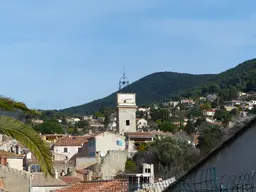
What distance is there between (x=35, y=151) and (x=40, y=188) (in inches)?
1512

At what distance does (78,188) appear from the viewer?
24.7 metres

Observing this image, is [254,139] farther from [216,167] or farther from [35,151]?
[35,151]

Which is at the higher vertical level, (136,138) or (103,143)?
(136,138)

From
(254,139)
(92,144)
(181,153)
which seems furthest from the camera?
(92,144)

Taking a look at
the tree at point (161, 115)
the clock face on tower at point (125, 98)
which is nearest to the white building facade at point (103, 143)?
the clock face on tower at point (125, 98)

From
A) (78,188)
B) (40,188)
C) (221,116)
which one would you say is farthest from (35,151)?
(221,116)

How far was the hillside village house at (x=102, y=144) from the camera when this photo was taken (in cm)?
9306

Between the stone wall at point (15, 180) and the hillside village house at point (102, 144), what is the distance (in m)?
60.8

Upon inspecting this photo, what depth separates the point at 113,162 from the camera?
260 ft

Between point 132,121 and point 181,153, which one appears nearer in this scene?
point 181,153

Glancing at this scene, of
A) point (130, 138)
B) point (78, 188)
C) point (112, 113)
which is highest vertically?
point (112, 113)

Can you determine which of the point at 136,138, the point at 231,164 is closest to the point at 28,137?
the point at 231,164

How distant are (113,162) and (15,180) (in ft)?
167

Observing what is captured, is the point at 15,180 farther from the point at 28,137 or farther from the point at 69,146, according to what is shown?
the point at 69,146
